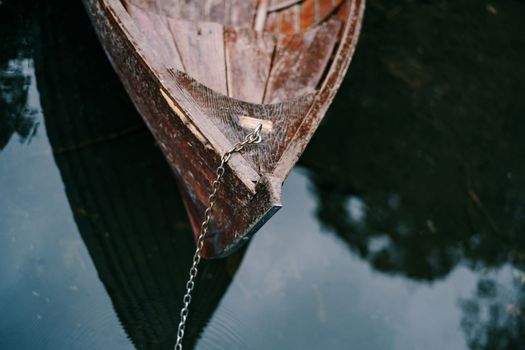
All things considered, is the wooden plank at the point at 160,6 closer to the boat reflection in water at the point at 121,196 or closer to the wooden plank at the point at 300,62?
the boat reflection in water at the point at 121,196

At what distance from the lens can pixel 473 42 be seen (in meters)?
5.20

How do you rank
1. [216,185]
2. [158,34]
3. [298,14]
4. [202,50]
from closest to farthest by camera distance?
1. [216,185]
2. [158,34]
3. [202,50]
4. [298,14]

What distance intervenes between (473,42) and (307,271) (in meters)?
2.97

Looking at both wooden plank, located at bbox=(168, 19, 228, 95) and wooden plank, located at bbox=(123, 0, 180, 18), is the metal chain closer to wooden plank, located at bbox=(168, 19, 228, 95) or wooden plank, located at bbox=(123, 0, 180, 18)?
wooden plank, located at bbox=(168, 19, 228, 95)

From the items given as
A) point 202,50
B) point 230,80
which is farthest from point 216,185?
point 202,50

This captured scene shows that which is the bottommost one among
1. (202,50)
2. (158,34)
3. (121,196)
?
(121,196)

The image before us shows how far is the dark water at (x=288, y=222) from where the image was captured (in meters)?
Result: 3.02

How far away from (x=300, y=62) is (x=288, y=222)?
1005mm

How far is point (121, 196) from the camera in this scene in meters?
3.46

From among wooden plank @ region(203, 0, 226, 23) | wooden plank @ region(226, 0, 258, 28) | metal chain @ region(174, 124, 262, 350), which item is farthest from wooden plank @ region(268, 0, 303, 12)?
metal chain @ region(174, 124, 262, 350)

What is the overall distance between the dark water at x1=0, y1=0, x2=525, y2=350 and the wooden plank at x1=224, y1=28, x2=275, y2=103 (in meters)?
0.68

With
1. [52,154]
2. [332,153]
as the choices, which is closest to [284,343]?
[332,153]

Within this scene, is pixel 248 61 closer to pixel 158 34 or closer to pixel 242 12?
pixel 158 34

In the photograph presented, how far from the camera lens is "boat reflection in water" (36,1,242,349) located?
3.03 m
